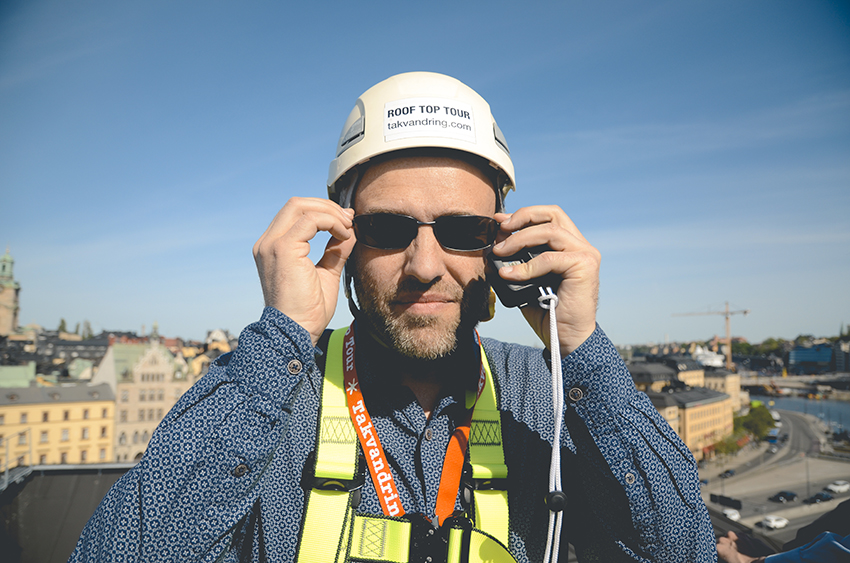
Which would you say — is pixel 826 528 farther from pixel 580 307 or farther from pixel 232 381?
pixel 232 381

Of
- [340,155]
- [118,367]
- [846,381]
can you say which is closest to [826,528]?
[340,155]

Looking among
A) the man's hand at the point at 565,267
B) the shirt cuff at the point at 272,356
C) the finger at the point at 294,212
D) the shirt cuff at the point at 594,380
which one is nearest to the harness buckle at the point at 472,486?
the shirt cuff at the point at 594,380

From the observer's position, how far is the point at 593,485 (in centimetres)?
248

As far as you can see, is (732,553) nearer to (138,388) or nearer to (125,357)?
(138,388)

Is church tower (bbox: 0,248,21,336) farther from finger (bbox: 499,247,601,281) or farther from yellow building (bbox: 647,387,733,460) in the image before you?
finger (bbox: 499,247,601,281)

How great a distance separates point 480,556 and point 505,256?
157 centimetres

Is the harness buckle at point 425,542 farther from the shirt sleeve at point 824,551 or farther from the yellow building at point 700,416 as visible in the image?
the yellow building at point 700,416

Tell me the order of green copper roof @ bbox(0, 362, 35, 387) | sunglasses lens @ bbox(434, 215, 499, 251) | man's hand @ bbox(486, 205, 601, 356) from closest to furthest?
man's hand @ bbox(486, 205, 601, 356) → sunglasses lens @ bbox(434, 215, 499, 251) → green copper roof @ bbox(0, 362, 35, 387)

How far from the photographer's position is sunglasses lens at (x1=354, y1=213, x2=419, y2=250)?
2.87 m

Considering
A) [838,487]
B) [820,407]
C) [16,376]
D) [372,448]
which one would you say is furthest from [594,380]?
[820,407]

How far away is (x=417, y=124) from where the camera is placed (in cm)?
315

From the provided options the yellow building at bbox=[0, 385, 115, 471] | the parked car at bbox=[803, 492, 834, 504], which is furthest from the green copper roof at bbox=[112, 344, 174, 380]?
the parked car at bbox=[803, 492, 834, 504]

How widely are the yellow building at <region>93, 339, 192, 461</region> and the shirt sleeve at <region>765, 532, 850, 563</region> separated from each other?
64.8m

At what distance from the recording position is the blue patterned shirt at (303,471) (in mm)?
2176
